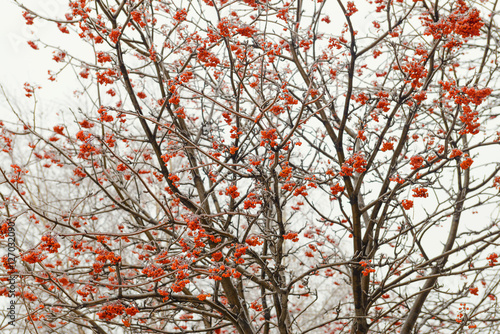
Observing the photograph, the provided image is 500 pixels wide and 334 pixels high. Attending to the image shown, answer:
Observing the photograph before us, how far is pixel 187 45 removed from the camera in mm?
4645

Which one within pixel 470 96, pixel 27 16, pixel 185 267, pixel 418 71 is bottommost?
pixel 185 267

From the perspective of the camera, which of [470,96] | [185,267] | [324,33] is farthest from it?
[324,33]

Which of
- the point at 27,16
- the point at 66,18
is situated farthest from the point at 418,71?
the point at 27,16

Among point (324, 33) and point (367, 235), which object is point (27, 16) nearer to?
point (324, 33)

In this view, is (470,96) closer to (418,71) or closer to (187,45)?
(418,71)

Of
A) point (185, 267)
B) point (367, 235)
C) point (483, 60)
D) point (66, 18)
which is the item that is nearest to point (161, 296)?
point (185, 267)

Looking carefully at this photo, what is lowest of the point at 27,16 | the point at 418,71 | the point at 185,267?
the point at 185,267

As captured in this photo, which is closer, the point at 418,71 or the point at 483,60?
the point at 418,71

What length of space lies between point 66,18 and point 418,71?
371 centimetres

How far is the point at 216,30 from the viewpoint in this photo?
12.7 feet

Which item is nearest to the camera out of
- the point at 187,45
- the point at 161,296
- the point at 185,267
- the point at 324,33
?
the point at 185,267

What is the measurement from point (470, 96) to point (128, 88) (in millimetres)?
3145

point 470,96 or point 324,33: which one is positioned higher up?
point 324,33

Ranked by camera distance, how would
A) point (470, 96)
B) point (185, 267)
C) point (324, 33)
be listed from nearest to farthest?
point (185, 267) < point (470, 96) < point (324, 33)
